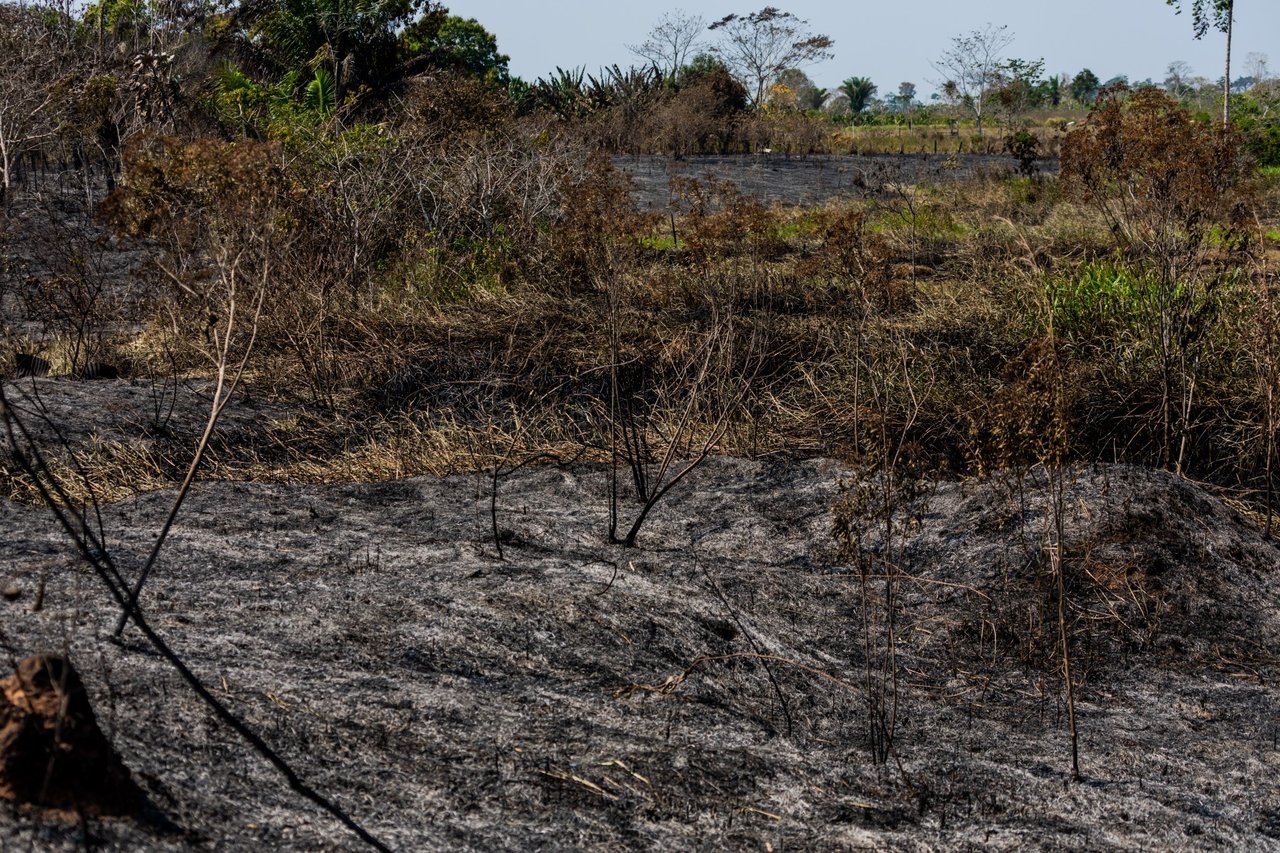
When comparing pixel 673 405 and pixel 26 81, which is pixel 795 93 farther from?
pixel 673 405

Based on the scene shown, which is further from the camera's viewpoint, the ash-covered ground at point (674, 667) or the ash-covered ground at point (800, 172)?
the ash-covered ground at point (800, 172)

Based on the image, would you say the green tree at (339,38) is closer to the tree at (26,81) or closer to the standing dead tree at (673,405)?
the tree at (26,81)

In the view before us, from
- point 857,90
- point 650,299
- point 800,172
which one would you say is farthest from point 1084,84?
point 650,299

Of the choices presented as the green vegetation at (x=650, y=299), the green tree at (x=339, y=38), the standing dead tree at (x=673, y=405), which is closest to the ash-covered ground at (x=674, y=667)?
the standing dead tree at (x=673, y=405)

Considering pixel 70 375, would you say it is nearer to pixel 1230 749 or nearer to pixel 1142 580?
pixel 1142 580

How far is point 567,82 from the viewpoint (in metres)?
28.1

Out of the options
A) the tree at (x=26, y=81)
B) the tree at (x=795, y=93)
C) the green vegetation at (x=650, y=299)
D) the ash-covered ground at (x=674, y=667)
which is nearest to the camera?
the ash-covered ground at (x=674, y=667)

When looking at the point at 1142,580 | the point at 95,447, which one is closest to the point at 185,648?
the point at 95,447

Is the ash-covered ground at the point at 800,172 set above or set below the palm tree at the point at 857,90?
below

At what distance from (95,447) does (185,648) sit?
299 cm

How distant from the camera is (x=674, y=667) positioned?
12.7ft

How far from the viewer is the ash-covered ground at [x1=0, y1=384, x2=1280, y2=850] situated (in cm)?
281

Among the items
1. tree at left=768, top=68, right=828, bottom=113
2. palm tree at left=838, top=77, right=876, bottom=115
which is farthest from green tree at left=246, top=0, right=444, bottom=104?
palm tree at left=838, top=77, right=876, bottom=115

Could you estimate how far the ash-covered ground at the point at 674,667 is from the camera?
111 inches
